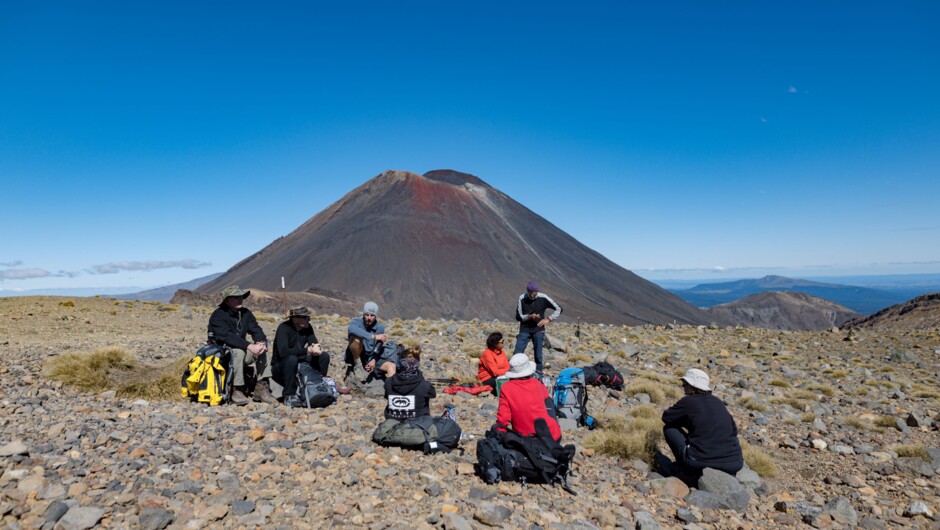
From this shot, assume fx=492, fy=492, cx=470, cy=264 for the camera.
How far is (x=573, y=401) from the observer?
7508 millimetres

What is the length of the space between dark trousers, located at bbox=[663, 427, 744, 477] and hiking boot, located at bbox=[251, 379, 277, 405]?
203 inches

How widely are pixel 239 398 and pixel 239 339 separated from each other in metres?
0.79

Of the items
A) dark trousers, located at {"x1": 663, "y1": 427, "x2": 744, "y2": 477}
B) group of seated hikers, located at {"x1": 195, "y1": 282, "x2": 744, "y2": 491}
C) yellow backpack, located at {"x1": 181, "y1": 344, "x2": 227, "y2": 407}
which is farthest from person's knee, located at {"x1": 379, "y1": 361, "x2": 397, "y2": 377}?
dark trousers, located at {"x1": 663, "y1": 427, "x2": 744, "y2": 477}

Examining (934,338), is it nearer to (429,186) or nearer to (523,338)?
(523,338)

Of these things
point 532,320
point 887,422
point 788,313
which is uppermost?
point 532,320

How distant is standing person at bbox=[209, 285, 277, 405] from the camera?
→ 670 centimetres

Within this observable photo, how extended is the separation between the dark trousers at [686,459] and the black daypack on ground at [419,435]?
8.11 feet

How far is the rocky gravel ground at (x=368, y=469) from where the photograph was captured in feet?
12.7

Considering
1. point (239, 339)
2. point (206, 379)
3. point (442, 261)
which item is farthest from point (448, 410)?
point (442, 261)

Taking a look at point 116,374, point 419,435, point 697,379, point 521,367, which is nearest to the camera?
point 521,367

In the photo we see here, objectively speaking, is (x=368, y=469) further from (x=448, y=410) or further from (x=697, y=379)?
(x=697, y=379)

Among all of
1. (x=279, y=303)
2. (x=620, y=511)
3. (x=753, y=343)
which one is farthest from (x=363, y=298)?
(x=620, y=511)

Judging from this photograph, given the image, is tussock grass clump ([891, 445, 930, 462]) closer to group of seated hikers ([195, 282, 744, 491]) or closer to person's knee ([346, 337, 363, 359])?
group of seated hikers ([195, 282, 744, 491])

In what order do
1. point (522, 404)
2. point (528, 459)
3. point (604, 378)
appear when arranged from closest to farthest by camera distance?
point (528, 459)
point (522, 404)
point (604, 378)
